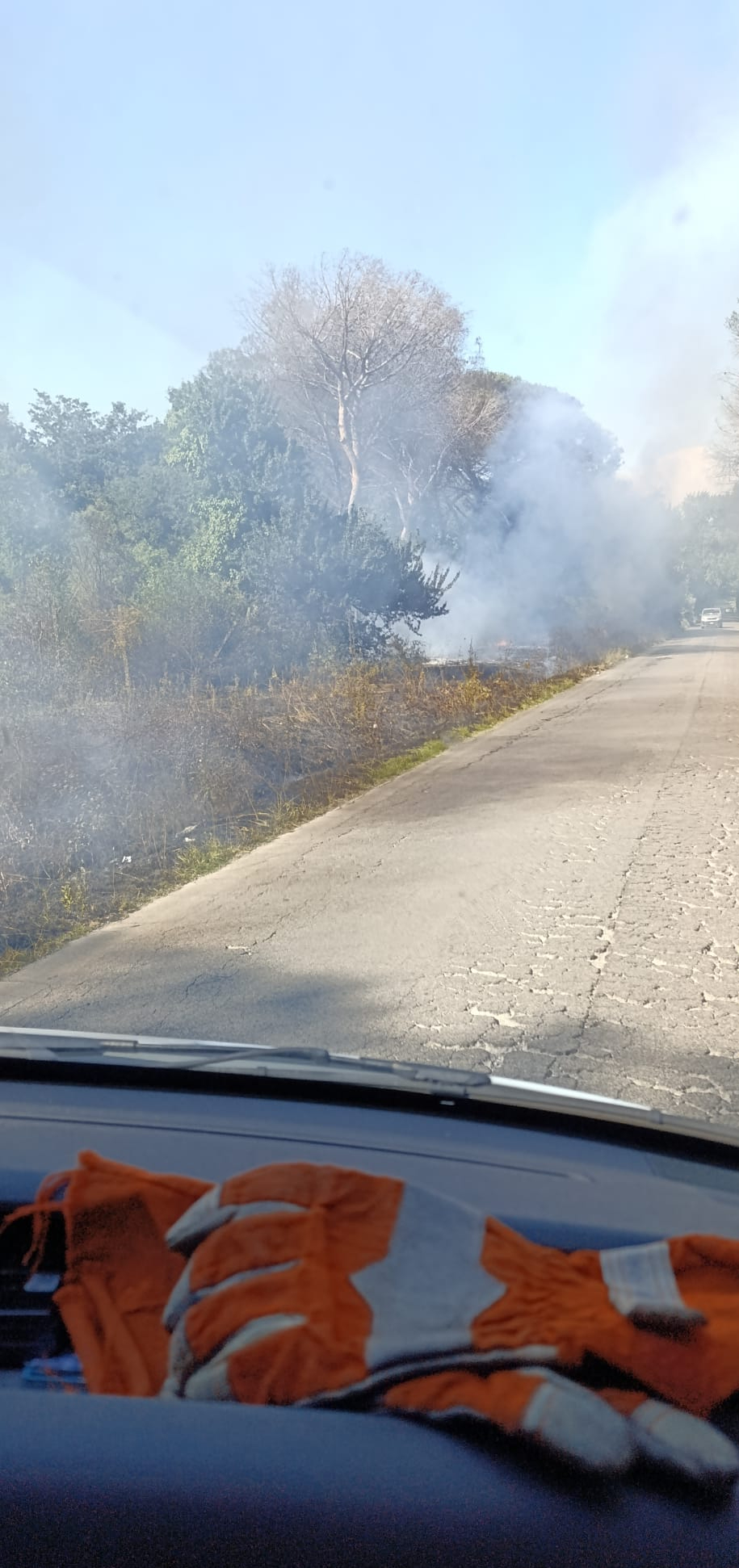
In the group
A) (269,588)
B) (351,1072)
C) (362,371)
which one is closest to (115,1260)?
(351,1072)

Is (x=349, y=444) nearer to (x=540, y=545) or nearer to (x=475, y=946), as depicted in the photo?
(x=540, y=545)

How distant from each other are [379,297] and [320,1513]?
25.7m

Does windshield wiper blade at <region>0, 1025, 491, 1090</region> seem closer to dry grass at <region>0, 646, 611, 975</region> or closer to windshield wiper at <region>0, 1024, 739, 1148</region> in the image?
windshield wiper at <region>0, 1024, 739, 1148</region>

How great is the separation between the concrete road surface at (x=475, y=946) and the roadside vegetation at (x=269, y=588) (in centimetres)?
77

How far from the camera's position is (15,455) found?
18250mm

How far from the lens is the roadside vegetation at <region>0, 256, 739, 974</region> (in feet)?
28.8

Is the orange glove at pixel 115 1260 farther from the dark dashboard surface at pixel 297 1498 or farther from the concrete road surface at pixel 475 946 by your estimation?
the concrete road surface at pixel 475 946

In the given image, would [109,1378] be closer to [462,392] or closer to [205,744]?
[205,744]

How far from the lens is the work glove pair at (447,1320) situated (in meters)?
1.11

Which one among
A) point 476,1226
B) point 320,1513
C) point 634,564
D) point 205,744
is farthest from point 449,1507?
point 634,564

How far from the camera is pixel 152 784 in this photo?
9344 mm

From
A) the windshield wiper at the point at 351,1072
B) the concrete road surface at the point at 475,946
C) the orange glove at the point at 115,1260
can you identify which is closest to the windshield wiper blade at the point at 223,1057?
the windshield wiper at the point at 351,1072

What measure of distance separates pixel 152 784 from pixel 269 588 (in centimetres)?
769

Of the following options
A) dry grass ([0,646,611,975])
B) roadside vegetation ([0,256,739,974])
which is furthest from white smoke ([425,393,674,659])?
dry grass ([0,646,611,975])
